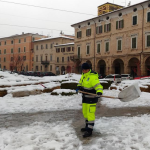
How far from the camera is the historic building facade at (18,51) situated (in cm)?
6197

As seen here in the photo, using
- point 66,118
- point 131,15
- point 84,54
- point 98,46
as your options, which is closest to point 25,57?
point 84,54

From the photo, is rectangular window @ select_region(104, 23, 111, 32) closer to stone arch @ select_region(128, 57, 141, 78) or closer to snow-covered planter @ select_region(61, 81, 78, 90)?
stone arch @ select_region(128, 57, 141, 78)

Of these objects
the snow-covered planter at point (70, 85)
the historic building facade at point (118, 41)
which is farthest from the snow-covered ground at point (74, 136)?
the historic building facade at point (118, 41)

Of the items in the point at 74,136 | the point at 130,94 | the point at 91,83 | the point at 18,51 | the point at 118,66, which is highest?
the point at 18,51

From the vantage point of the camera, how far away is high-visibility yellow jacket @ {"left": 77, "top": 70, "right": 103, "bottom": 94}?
4594 mm

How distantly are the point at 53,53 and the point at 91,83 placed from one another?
50.7m

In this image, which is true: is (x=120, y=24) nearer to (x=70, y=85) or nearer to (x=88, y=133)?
(x=70, y=85)

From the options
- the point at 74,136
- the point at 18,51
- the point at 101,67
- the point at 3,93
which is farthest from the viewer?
the point at 18,51

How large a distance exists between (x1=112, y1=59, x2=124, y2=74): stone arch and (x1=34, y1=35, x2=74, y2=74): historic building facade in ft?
52.5

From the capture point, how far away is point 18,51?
2608 inches

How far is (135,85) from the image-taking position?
17.6ft

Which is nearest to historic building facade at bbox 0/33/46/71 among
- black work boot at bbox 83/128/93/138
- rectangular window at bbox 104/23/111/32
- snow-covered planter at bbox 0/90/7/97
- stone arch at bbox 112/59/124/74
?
rectangular window at bbox 104/23/111/32

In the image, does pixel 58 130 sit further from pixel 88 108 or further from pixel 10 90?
pixel 10 90

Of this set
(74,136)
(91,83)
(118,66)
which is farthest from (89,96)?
(118,66)
